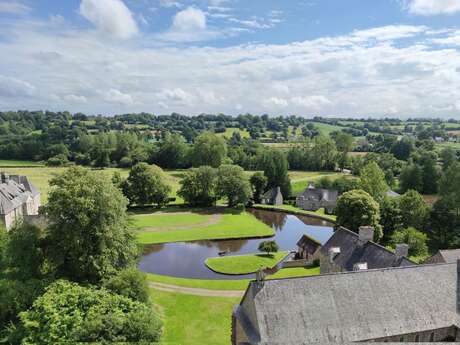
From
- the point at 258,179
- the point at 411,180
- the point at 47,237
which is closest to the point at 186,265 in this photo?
the point at 47,237

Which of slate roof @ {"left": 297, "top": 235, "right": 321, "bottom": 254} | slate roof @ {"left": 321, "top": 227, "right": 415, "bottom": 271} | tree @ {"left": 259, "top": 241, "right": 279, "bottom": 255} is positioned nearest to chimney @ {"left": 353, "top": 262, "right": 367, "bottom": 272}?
slate roof @ {"left": 321, "top": 227, "right": 415, "bottom": 271}

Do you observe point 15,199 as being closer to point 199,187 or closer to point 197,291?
point 197,291

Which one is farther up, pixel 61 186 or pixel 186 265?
pixel 61 186

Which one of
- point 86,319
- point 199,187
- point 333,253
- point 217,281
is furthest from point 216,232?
point 86,319

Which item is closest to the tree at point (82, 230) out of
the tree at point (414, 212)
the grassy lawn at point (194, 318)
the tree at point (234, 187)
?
the grassy lawn at point (194, 318)

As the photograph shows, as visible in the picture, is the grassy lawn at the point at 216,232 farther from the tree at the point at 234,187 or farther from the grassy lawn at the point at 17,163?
the grassy lawn at the point at 17,163

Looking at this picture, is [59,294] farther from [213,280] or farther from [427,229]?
[427,229]

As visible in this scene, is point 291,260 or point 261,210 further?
point 261,210
